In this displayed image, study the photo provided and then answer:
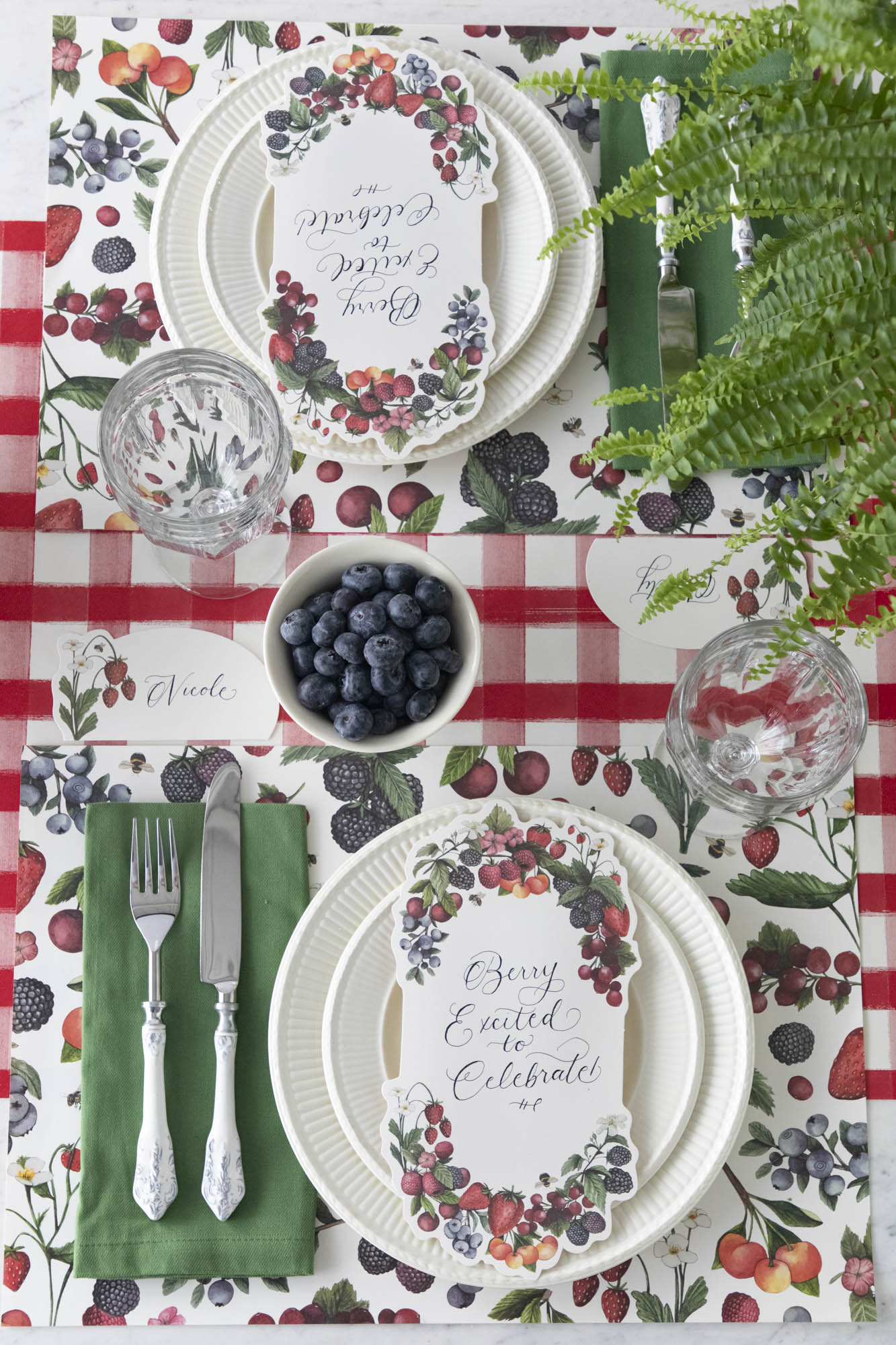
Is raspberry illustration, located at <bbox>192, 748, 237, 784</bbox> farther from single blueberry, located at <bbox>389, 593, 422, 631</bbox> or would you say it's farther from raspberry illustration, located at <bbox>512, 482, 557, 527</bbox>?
raspberry illustration, located at <bbox>512, 482, 557, 527</bbox>

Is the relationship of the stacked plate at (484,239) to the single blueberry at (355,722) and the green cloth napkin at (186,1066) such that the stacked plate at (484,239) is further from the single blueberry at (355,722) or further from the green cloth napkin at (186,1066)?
the green cloth napkin at (186,1066)

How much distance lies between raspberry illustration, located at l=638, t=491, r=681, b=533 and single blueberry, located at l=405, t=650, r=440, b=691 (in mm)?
316

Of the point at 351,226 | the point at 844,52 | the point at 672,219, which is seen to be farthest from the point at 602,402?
the point at 351,226

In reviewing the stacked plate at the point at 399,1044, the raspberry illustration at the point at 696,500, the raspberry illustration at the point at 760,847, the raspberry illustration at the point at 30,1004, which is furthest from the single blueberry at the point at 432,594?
the raspberry illustration at the point at 30,1004

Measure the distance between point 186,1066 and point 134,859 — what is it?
207 mm

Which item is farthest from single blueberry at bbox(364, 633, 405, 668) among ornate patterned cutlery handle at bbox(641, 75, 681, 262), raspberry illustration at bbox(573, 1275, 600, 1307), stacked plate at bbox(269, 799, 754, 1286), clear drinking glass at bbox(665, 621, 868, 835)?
raspberry illustration at bbox(573, 1275, 600, 1307)

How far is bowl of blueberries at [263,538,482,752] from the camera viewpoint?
3.20 feet

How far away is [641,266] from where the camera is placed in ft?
3.80

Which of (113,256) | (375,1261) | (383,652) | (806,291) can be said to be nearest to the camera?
(806,291)

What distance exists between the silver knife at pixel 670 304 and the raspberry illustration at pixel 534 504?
0.48 feet

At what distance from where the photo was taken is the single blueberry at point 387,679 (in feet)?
3.16

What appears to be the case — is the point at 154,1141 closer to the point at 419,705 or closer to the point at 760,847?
the point at 419,705

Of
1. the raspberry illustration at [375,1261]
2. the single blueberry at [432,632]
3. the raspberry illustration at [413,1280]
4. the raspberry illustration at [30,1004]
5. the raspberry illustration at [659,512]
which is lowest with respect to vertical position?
the raspberry illustration at [413,1280]

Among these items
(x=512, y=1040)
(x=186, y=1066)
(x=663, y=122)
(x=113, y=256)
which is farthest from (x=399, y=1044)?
(x=663, y=122)
